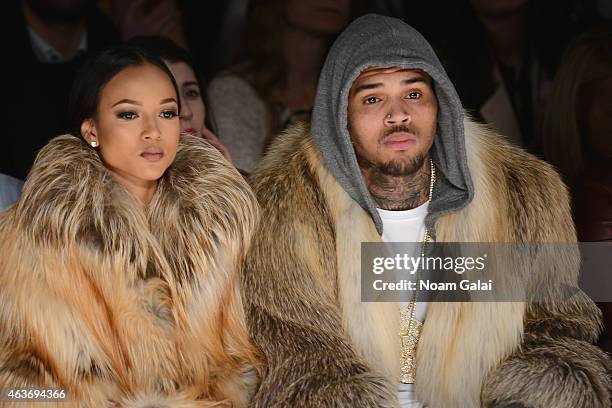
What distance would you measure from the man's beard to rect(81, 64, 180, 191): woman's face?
50 centimetres

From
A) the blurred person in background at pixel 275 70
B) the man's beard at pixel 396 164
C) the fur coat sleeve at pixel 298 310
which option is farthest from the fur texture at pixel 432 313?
the blurred person in background at pixel 275 70

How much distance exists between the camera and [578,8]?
3.36 metres

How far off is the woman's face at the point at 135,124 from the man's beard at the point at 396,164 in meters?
0.50

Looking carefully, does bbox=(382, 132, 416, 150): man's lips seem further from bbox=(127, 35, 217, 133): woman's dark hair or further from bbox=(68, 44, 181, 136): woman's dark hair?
bbox=(127, 35, 217, 133): woman's dark hair

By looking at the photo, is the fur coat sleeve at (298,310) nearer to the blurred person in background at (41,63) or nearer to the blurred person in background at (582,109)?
the blurred person in background at (582,109)

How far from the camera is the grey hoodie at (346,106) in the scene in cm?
225

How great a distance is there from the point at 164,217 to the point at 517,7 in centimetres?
179

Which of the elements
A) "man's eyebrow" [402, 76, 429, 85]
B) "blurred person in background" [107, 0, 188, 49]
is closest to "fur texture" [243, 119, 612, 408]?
"man's eyebrow" [402, 76, 429, 85]

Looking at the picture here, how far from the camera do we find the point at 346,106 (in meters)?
2.29

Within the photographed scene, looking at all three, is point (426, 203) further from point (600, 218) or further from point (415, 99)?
point (600, 218)

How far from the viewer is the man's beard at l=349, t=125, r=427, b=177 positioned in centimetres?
228

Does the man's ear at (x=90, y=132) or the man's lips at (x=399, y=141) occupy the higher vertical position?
the man's lips at (x=399, y=141)

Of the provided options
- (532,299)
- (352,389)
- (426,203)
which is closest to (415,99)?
(426,203)

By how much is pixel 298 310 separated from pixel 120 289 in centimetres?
42
